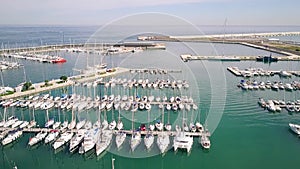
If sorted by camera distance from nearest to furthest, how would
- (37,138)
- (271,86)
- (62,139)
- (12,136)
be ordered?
(62,139) → (37,138) → (12,136) → (271,86)

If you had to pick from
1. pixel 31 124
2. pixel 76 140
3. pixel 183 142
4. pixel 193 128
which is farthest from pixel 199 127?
pixel 31 124

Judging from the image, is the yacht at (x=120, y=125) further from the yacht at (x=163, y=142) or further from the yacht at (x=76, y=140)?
the yacht at (x=163, y=142)

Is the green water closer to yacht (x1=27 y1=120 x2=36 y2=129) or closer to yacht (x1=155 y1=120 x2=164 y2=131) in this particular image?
yacht (x1=27 y1=120 x2=36 y2=129)

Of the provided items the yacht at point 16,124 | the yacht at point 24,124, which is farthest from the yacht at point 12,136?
the yacht at point 16,124

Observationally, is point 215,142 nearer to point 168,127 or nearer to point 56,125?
point 168,127

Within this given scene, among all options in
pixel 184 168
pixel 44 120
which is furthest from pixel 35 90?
pixel 184 168

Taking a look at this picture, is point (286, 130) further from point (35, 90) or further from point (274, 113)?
point (35, 90)

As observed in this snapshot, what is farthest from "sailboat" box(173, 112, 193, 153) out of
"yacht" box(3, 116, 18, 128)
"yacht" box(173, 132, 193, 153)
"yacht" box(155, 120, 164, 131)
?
"yacht" box(3, 116, 18, 128)
